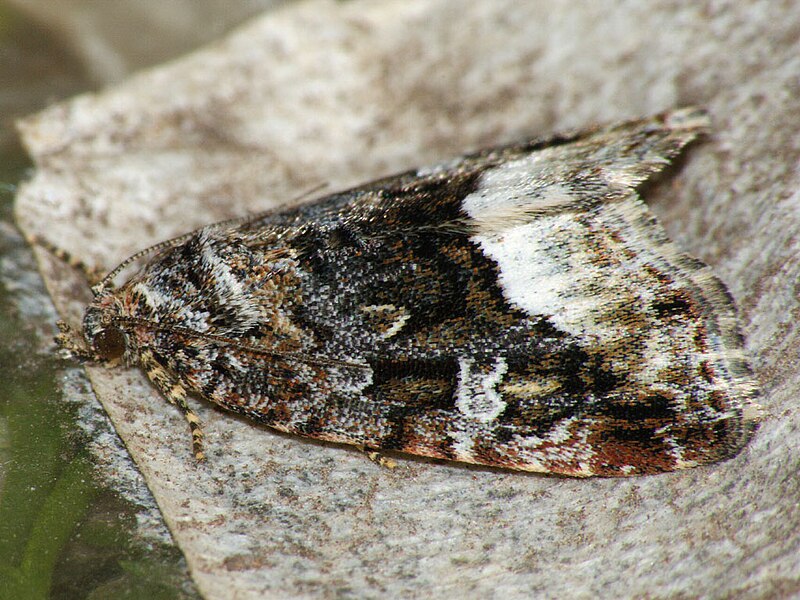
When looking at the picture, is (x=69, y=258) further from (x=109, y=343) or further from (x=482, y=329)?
(x=482, y=329)

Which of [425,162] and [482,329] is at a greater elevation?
[425,162]

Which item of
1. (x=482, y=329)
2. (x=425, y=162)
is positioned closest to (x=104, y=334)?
(x=482, y=329)

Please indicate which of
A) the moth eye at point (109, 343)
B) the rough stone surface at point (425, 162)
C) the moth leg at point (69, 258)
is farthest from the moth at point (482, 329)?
the moth leg at point (69, 258)

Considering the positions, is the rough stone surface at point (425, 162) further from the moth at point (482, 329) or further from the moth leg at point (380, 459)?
the moth at point (482, 329)

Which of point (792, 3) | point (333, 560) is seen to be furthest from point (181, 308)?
point (792, 3)

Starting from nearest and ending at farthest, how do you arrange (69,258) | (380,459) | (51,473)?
(51,473) → (380,459) → (69,258)

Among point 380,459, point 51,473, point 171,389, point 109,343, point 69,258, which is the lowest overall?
point 51,473
